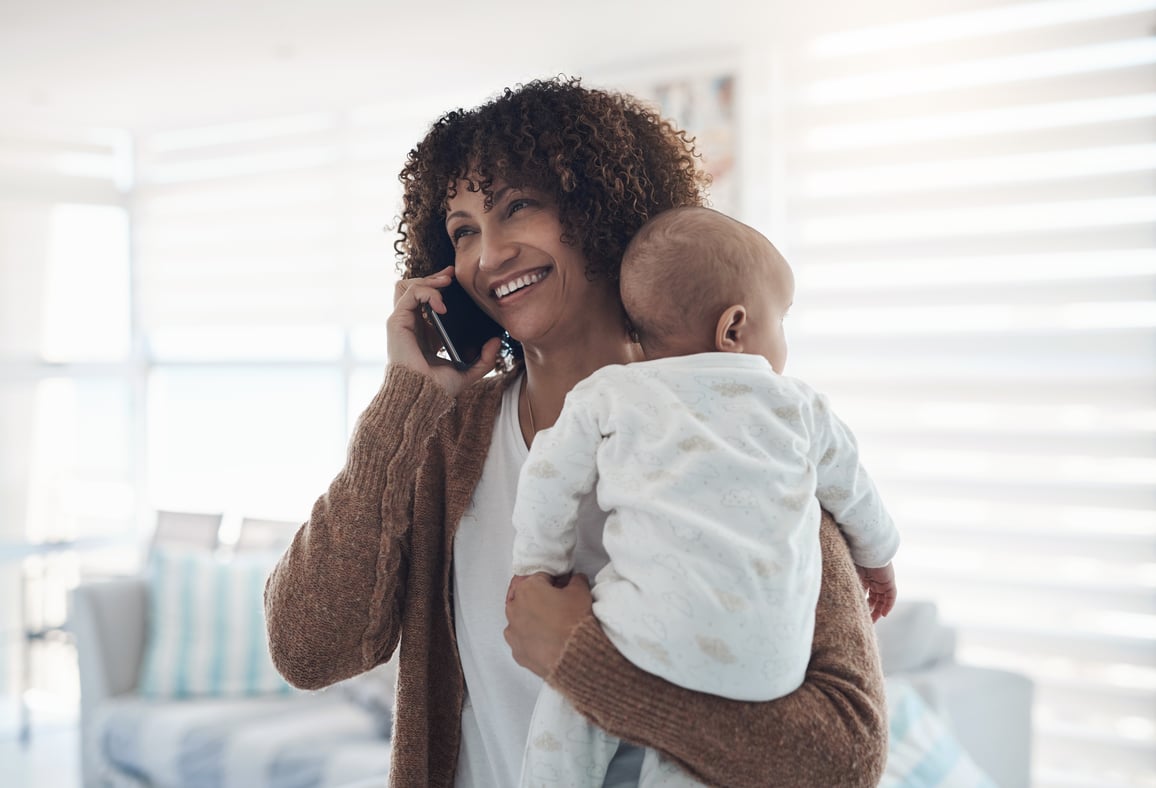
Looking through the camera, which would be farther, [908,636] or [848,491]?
[908,636]

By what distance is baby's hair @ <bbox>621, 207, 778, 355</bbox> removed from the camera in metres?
1.18

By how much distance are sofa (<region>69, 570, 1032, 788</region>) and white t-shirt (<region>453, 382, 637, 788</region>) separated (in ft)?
4.01

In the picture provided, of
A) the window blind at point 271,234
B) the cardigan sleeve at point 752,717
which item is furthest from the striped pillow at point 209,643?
the cardigan sleeve at point 752,717

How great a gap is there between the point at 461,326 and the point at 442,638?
0.40m

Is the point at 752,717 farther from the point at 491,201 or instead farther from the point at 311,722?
the point at 311,722

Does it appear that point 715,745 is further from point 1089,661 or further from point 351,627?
point 1089,661

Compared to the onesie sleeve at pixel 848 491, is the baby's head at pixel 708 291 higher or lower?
higher

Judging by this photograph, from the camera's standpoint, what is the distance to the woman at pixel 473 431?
1.26m

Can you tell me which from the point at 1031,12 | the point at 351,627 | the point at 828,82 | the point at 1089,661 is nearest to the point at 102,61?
the point at 828,82

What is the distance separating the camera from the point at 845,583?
113 centimetres

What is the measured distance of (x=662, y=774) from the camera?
1.07 meters

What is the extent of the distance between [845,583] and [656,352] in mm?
321

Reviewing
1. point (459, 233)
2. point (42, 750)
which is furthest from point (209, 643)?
point (459, 233)

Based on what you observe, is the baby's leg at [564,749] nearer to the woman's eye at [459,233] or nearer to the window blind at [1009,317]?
the woman's eye at [459,233]
